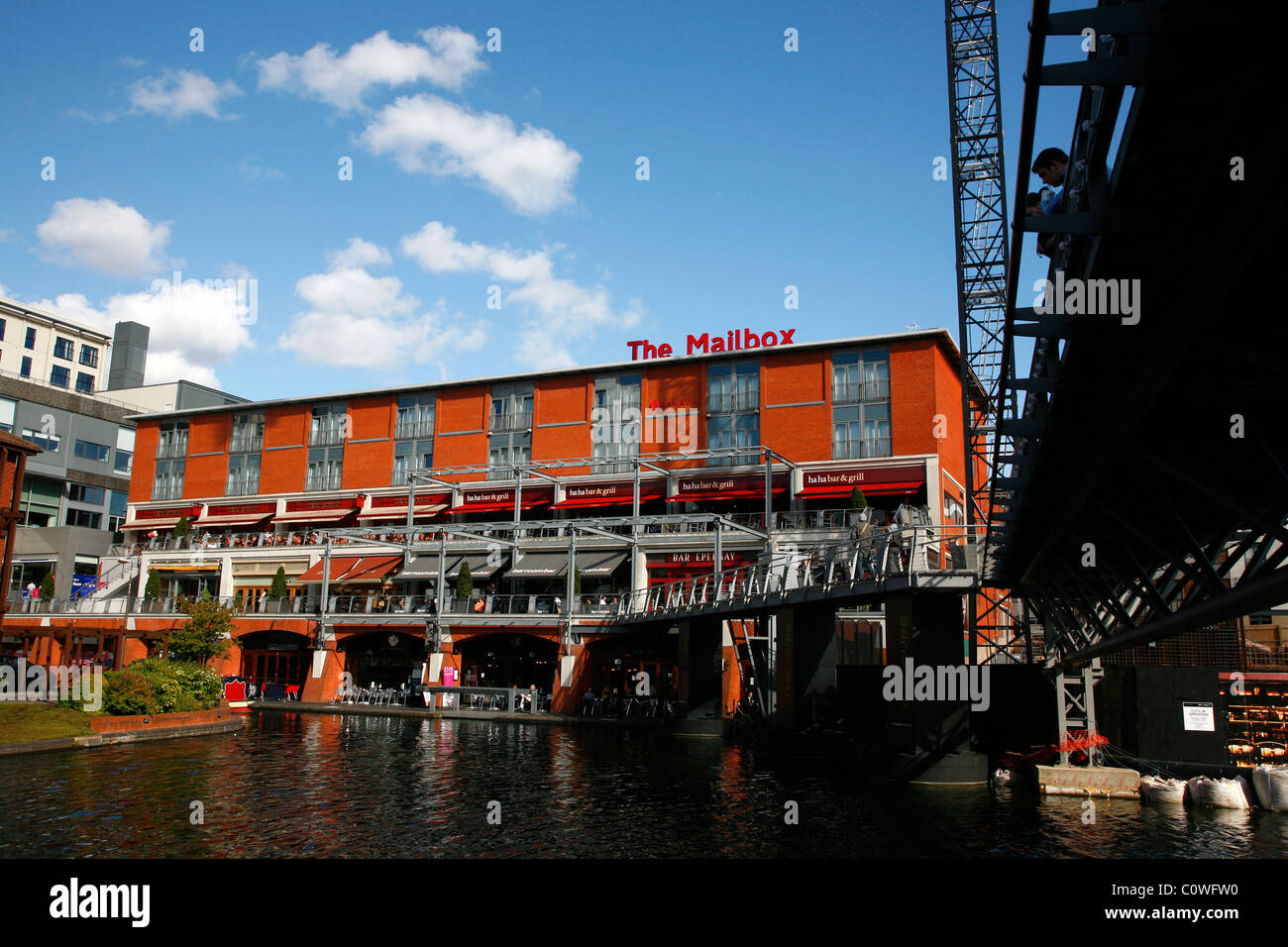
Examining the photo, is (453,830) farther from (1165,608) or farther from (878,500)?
(878,500)

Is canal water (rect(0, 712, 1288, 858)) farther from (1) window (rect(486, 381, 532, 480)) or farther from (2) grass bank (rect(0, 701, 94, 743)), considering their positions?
(1) window (rect(486, 381, 532, 480))

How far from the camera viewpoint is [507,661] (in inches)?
1821

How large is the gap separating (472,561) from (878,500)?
21.3 metres

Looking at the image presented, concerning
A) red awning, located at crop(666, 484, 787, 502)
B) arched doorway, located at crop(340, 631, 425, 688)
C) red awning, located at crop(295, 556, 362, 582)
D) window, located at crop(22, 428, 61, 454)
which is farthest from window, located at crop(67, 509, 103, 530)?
red awning, located at crop(666, 484, 787, 502)

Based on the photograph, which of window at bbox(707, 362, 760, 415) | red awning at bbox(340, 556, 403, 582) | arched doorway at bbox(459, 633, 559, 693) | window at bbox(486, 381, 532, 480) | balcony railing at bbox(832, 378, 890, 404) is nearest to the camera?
arched doorway at bbox(459, 633, 559, 693)

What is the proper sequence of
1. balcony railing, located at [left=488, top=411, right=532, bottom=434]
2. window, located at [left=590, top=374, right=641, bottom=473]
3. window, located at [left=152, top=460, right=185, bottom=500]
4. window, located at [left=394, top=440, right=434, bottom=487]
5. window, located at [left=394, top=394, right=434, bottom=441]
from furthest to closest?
window, located at [left=152, top=460, right=185, bottom=500] < window, located at [left=394, top=394, right=434, bottom=441] < window, located at [left=394, top=440, right=434, bottom=487] < balcony railing, located at [left=488, top=411, right=532, bottom=434] < window, located at [left=590, top=374, right=641, bottom=473]

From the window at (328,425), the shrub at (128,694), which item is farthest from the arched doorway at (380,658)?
the shrub at (128,694)

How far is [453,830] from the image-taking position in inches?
631

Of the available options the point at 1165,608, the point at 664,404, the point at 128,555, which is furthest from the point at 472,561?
the point at 1165,608

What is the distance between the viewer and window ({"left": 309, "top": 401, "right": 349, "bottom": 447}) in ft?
204

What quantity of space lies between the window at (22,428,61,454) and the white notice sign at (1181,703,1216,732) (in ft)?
231

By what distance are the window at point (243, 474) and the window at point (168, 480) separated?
4.54m

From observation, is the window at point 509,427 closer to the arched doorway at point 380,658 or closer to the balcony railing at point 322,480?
the balcony railing at point 322,480

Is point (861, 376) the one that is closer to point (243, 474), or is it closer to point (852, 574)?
point (852, 574)
